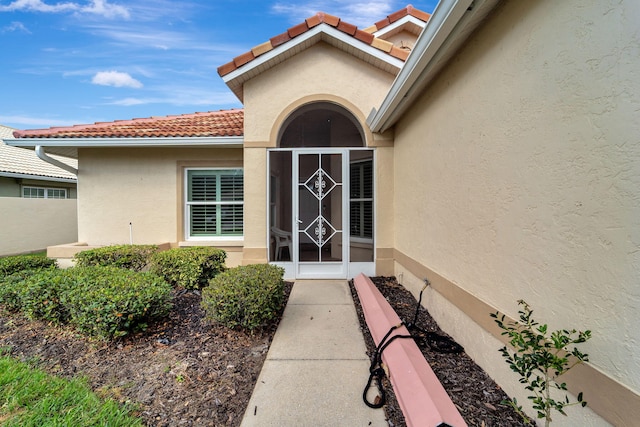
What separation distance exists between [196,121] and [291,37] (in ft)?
13.5

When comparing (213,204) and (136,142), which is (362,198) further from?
(136,142)

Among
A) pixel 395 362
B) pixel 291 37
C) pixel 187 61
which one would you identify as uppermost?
pixel 187 61

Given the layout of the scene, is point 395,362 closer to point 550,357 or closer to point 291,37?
point 550,357

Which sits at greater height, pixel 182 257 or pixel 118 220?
pixel 118 220

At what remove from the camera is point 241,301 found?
3.79 m

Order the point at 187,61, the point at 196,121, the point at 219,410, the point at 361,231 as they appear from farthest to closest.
A: the point at 187,61 → the point at 196,121 → the point at 361,231 → the point at 219,410

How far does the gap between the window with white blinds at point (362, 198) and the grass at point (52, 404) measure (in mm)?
5705

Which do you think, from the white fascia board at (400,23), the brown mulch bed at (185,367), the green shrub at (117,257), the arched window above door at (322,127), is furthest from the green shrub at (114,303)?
the white fascia board at (400,23)

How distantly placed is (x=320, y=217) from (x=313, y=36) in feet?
13.2

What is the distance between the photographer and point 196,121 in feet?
28.6

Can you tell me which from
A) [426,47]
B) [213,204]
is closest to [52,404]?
[426,47]

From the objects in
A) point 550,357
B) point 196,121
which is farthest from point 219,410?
point 196,121

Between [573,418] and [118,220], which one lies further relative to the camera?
[118,220]

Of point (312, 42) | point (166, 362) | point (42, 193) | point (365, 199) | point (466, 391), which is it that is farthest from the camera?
point (42, 193)
